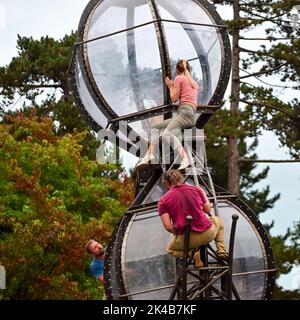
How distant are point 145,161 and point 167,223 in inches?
57.7

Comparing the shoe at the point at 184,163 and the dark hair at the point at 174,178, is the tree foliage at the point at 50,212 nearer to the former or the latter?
the shoe at the point at 184,163

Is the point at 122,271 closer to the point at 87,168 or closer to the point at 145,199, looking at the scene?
the point at 145,199

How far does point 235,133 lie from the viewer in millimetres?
27359

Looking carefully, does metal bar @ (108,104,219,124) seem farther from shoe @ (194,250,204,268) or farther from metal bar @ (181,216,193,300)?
metal bar @ (181,216,193,300)

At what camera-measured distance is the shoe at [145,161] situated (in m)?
11.4

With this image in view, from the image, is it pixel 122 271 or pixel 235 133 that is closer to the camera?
pixel 122 271

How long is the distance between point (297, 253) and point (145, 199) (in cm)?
1684

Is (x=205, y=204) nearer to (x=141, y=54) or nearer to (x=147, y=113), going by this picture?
(x=147, y=113)

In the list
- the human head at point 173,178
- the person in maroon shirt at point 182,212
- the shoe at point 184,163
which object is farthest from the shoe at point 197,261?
the shoe at point 184,163

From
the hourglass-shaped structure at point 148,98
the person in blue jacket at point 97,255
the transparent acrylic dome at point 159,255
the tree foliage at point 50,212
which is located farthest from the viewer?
the tree foliage at point 50,212

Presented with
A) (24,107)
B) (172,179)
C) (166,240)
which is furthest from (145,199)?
(24,107)

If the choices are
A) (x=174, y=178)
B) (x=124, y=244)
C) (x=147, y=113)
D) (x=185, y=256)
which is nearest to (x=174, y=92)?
(x=147, y=113)

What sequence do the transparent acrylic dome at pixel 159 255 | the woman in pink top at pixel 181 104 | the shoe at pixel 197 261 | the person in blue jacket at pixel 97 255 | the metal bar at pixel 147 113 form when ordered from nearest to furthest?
the shoe at pixel 197 261
the transparent acrylic dome at pixel 159 255
the woman in pink top at pixel 181 104
the metal bar at pixel 147 113
the person in blue jacket at pixel 97 255
